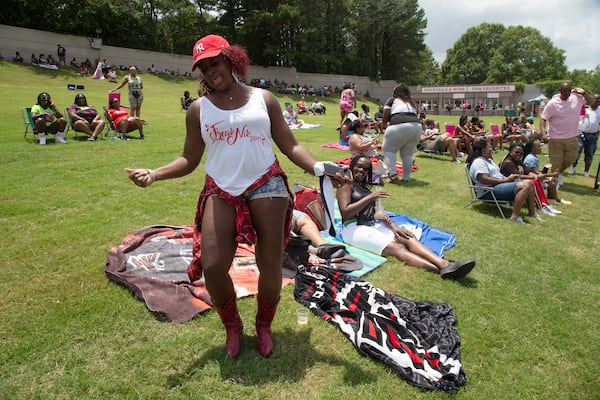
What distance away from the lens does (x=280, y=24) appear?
43688 mm

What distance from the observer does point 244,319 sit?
3135 millimetres

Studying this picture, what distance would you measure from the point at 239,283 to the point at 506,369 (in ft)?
7.75

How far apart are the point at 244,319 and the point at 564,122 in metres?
7.80

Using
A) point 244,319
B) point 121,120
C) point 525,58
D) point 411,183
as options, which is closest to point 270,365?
point 244,319

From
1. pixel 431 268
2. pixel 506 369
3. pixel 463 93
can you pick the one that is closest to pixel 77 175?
pixel 431 268

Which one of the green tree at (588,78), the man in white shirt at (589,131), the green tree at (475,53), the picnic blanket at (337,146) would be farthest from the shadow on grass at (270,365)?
the green tree at (588,78)

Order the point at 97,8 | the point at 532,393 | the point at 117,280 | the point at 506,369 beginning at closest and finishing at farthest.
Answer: the point at 532,393 → the point at 506,369 → the point at 117,280 → the point at 97,8

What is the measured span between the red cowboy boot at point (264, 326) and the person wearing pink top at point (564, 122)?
7.75 meters

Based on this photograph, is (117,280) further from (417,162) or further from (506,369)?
(417,162)

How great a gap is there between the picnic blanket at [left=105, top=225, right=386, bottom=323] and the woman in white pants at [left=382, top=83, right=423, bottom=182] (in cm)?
374

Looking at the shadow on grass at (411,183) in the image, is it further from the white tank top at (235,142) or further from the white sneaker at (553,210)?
the white tank top at (235,142)

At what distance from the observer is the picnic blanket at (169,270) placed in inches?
126

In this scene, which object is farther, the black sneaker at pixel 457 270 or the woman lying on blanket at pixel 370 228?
the woman lying on blanket at pixel 370 228

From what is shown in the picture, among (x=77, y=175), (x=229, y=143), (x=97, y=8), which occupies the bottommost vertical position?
(x=77, y=175)
